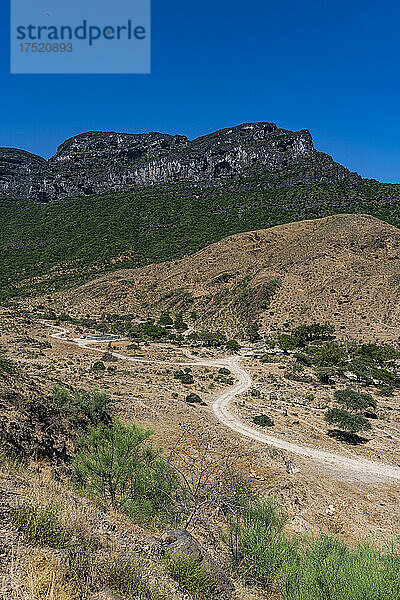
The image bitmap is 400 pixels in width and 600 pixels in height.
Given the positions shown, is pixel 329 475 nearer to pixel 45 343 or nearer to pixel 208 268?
pixel 45 343

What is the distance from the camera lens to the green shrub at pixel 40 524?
4.09 metres

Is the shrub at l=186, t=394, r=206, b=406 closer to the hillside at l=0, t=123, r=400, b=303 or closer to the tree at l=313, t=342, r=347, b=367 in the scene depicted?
the tree at l=313, t=342, r=347, b=367

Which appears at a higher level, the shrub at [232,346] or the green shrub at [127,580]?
the green shrub at [127,580]

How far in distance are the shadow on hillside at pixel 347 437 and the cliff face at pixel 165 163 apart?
3720 inches

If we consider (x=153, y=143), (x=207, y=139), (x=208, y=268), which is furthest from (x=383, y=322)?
(x=153, y=143)

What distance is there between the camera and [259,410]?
19984mm

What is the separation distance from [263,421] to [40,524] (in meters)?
14.8

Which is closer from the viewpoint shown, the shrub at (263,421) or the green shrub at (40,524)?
the green shrub at (40,524)

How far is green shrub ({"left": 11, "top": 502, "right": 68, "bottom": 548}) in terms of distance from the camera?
4.09m

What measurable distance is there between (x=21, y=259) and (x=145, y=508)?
3459 inches

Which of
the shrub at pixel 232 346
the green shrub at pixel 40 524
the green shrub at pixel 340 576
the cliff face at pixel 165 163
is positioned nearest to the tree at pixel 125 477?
the green shrub at pixel 40 524

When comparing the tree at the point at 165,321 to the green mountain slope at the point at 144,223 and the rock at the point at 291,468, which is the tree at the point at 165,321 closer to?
the green mountain slope at the point at 144,223

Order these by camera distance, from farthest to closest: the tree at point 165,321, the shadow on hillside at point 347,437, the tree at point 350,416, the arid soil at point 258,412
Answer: the tree at point 165,321 < the tree at point 350,416 < the shadow on hillside at point 347,437 < the arid soil at point 258,412

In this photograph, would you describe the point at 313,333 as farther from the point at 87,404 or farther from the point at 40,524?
the point at 40,524
